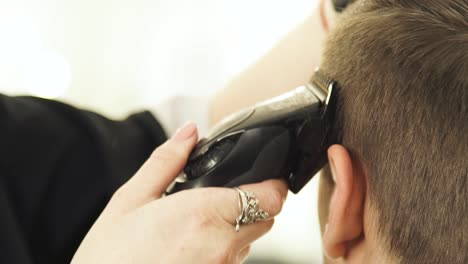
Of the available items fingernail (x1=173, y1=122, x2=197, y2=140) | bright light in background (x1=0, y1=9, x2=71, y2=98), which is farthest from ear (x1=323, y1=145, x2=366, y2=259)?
bright light in background (x1=0, y1=9, x2=71, y2=98)

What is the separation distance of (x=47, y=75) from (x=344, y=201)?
1716 millimetres

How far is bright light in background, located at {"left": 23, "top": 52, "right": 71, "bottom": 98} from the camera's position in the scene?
2020 millimetres

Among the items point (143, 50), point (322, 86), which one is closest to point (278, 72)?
point (322, 86)

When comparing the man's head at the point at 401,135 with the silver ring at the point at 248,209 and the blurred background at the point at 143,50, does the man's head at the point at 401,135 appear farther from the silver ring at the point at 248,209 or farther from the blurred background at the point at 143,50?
the blurred background at the point at 143,50

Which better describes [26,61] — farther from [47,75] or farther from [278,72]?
[278,72]

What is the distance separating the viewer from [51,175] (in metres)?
0.81

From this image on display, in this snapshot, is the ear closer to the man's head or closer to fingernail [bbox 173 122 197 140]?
the man's head

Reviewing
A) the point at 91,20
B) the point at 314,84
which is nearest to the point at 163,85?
the point at 91,20

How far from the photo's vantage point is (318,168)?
64 centimetres

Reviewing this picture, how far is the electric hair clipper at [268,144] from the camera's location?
604mm

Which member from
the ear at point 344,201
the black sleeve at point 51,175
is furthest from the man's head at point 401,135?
the black sleeve at point 51,175

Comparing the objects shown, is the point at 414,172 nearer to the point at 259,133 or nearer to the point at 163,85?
the point at 259,133

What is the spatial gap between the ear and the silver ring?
81mm

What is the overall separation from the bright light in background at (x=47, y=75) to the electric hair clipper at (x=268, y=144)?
60.6 inches
